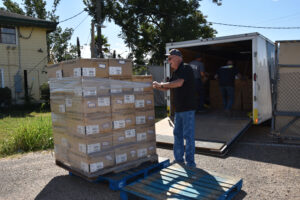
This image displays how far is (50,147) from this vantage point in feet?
22.0

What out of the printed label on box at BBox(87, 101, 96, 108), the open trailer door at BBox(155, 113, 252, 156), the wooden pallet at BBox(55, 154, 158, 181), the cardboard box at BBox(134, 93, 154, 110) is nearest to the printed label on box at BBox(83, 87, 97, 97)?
the printed label on box at BBox(87, 101, 96, 108)

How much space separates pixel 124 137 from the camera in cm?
431

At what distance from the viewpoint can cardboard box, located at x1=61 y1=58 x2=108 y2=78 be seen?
12.8 ft

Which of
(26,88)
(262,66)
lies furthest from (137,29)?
(262,66)

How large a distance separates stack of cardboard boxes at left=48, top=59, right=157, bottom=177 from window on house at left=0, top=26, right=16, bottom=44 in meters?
14.4

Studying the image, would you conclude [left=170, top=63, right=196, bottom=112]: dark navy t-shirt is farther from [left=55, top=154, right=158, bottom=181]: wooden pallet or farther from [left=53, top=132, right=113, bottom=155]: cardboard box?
[left=53, top=132, right=113, bottom=155]: cardboard box

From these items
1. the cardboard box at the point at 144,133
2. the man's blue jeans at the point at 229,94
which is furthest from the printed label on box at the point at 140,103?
the man's blue jeans at the point at 229,94

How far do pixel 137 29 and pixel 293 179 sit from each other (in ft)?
67.1

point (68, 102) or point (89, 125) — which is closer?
point (89, 125)

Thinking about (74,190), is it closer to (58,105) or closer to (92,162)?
(92,162)

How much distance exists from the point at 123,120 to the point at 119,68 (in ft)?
2.82

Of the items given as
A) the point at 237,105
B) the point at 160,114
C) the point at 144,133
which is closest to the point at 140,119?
the point at 144,133

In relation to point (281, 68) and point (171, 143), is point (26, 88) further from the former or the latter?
point (281, 68)

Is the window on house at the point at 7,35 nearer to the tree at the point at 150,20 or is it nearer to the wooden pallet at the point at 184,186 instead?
the tree at the point at 150,20
